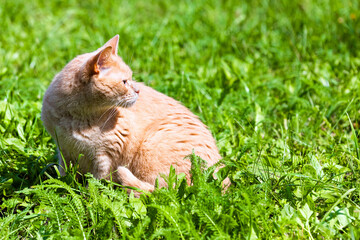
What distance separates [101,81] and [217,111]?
3.93 ft

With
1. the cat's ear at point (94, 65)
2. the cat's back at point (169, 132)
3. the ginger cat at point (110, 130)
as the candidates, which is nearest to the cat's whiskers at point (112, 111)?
the ginger cat at point (110, 130)

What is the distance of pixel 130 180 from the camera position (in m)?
2.42

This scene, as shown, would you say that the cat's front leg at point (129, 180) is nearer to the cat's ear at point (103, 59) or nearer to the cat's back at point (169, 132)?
the cat's back at point (169, 132)

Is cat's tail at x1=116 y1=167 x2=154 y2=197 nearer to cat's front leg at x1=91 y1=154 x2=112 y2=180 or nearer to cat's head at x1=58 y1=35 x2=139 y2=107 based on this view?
cat's front leg at x1=91 y1=154 x2=112 y2=180

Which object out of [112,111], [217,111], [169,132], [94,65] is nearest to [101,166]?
[112,111]

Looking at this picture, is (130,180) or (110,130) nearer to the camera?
(130,180)

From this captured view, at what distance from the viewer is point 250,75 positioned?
4.04 metres

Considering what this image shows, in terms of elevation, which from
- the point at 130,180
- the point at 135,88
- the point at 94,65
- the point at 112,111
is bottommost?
the point at 130,180

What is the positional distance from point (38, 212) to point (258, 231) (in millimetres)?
1254

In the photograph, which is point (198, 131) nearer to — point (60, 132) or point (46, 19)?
point (60, 132)

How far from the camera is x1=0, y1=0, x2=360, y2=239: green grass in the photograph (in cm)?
211

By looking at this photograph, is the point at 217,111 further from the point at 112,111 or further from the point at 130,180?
the point at 130,180

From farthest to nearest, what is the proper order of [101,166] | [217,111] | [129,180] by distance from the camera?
[217,111]
[101,166]
[129,180]

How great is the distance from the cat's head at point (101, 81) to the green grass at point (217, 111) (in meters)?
0.52
